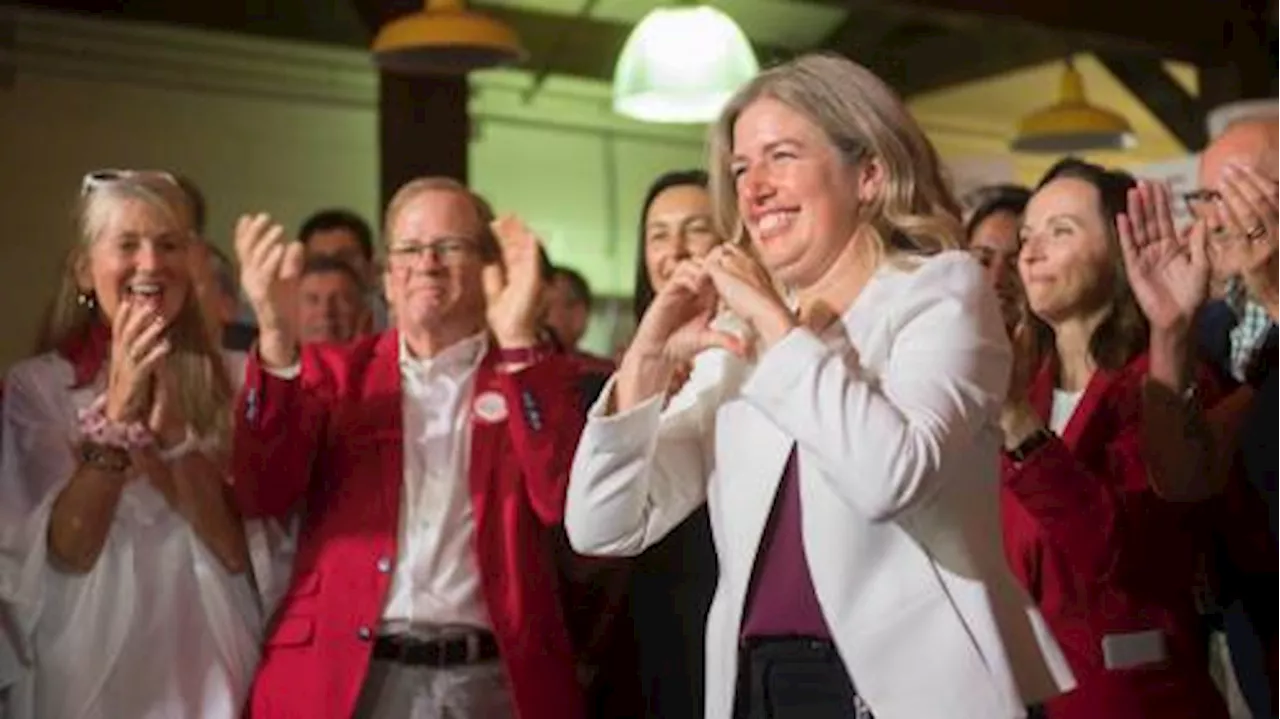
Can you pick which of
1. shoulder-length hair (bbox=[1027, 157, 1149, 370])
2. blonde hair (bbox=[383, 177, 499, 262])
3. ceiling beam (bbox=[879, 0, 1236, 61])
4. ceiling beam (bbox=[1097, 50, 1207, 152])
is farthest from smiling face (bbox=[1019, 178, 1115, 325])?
ceiling beam (bbox=[1097, 50, 1207, 152])

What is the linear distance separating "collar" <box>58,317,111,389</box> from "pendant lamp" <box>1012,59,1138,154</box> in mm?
4138

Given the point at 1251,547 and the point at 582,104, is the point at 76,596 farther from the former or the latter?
the point at 582,104

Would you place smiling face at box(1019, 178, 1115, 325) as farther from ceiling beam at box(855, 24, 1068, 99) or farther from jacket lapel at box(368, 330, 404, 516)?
ceiling beam at box(855, 24, 1068, 99)

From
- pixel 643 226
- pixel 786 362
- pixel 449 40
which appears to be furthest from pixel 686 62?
pixel 786 362

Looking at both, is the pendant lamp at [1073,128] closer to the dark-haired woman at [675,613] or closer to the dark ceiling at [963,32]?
the dark ceiling at [963,32]

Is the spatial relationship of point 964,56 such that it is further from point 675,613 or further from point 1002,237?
point 675,613

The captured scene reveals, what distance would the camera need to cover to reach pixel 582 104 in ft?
28.1

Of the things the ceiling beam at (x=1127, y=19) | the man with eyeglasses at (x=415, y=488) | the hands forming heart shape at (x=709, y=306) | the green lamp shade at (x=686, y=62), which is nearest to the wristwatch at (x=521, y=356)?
the man with eyeglasses at (x=415, y=488)

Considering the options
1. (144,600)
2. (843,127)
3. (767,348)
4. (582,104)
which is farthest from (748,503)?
(582,104)

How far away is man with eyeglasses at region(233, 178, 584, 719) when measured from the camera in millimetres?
2492

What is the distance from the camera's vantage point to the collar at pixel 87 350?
2578 mm

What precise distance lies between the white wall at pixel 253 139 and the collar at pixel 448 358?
14.5ft

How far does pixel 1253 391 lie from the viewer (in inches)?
95.3

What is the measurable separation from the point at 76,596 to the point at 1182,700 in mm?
1540
